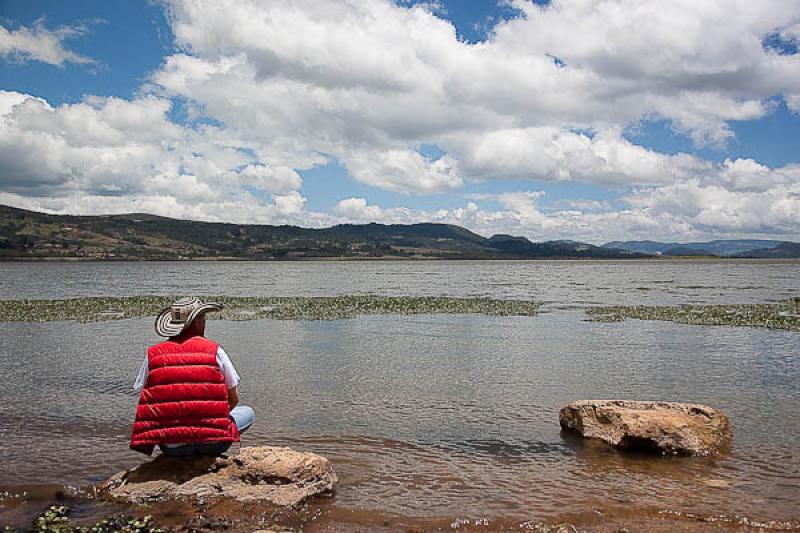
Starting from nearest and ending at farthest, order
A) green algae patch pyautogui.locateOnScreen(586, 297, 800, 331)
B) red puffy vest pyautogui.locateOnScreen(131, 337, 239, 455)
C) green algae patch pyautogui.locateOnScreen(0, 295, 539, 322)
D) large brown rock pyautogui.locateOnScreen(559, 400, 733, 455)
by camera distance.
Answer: red puffy vest pyautogui.locateOnScreen(131, 337, 239, 455)
large brown rock pyautogui.locateOnScreen(559, 400, 733, 455)
green algae patch pyautogui.locateOnScreen(586, 297, 800, 331)
green algae patch pyautogui.locateOnScreen(0, 295, 539, 322)

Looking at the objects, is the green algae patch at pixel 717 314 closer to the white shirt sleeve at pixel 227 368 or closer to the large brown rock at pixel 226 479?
the large brown rock at pixel 226 479

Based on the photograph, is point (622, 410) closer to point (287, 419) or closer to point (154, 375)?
point (287, 419)

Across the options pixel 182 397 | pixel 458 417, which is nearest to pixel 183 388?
pixel 182 397

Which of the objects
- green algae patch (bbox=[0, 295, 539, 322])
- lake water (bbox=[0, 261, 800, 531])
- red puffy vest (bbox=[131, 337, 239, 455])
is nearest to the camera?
red puffy vest (bbox=[131, 337, 239, 455])

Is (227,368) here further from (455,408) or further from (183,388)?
(455,408)

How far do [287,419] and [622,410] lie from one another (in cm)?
764

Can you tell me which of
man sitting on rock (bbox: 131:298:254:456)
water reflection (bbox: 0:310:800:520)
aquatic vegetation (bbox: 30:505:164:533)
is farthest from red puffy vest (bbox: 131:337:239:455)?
water reflection (bbox: 0:310:800:520)

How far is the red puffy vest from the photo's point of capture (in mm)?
8750

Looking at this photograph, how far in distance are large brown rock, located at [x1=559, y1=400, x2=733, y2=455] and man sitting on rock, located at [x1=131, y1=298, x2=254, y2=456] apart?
25.7ft

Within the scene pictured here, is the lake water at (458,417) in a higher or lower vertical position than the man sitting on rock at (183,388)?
lower

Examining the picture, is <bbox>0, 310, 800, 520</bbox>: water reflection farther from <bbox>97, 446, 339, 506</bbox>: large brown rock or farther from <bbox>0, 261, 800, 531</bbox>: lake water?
<bbox>97, 446, 339, 506</bbox>: large brown rock

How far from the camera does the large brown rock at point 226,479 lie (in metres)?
9.16

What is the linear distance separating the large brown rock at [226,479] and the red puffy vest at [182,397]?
2.02 ft

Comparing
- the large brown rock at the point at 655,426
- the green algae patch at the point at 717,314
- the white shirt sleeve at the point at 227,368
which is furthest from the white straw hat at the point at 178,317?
the green algae patch at the point at 717,314
